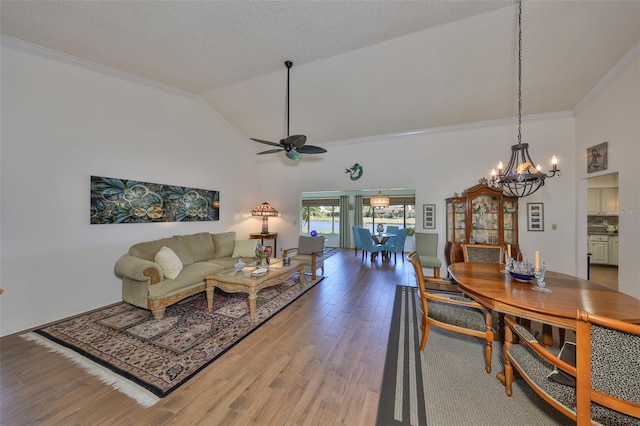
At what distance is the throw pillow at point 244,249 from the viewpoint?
470cm

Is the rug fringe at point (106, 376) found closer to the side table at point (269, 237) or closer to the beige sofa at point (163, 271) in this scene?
the beige sofa at point (163, 271)

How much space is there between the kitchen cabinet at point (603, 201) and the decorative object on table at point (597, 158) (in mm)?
3488

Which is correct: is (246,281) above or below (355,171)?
below

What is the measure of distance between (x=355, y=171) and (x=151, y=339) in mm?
4813

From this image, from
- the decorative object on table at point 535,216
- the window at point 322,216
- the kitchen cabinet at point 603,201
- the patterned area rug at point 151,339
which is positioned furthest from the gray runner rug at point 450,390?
the window at point 322,216

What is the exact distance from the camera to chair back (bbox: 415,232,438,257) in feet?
15.7

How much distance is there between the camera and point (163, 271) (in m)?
3.20

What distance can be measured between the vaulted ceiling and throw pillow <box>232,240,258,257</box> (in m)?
2.98

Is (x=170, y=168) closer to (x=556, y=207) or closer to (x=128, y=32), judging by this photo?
(x=128, y=32)

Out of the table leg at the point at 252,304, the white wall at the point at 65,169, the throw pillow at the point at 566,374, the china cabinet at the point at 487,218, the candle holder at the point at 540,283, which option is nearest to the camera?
the throw pillow at the point at 566,374

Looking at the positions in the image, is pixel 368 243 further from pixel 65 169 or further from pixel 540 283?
pixel 65 169

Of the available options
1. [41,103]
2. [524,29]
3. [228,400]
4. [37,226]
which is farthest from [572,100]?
[37,226]

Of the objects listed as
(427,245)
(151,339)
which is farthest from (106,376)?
(427,245)

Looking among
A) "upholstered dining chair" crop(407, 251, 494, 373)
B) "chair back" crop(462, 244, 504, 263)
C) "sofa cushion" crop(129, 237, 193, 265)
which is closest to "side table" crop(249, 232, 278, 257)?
"sofa cushion" crop(129, 237, 193, 265)
